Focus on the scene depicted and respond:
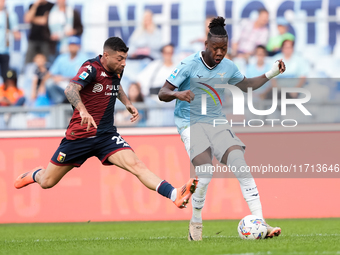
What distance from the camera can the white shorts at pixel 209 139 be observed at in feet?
20.8

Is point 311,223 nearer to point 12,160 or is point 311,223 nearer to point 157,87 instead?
point 157,87

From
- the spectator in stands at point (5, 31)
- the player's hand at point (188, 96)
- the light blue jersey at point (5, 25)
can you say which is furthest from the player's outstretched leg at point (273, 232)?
the light blue jersey at point (5, 25)

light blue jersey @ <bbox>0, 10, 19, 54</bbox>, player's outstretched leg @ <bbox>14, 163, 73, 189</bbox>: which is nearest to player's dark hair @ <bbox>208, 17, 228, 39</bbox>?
player's outstretched leg @ <bbox>14, 163, 73, 189</bbox>

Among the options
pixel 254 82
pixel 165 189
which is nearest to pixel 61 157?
pixel 165 189

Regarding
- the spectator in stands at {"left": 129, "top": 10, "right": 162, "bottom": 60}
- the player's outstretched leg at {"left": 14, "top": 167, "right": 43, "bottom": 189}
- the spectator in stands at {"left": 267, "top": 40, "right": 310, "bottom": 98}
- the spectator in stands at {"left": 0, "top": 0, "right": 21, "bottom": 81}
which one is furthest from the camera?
the spectator in stands at {"left": 0, "top": 0, "right": 21, "bottom": 81}

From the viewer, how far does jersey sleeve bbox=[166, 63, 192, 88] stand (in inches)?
248

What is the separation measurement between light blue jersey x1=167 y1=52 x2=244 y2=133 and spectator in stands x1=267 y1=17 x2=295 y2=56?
560 centimetres

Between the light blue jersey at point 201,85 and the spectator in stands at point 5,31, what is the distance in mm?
7425

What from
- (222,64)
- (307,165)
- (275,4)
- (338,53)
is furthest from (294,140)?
(222,64)

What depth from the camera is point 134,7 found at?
516 inches

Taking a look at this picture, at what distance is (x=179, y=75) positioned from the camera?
20.8ft

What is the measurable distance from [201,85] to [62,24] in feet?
23.9

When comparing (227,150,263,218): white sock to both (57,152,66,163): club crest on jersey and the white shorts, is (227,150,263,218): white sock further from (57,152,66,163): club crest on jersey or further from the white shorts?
(57,152,66,163): club crest on jersey

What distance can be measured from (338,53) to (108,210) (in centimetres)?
616
